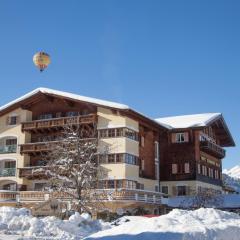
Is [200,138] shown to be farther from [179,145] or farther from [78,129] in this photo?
[78,129]

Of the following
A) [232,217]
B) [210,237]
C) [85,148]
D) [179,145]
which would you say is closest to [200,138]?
[179,145]

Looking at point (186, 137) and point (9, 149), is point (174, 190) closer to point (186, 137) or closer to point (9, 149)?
point (186, 137)

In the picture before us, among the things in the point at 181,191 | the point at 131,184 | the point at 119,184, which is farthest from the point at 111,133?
the point at 181,191

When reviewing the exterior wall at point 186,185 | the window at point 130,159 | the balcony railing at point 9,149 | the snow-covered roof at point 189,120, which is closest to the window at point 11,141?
the balcony railing at point 9,149

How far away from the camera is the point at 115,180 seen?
4391cm

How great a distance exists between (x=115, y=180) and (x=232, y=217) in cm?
2866

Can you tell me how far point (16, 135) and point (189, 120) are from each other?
65.1 feet

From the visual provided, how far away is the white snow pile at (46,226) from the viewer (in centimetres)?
2203

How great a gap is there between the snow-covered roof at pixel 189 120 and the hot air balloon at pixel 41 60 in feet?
67.8

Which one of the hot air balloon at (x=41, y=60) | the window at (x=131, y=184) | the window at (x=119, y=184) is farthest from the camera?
the window at (x=131, y=184)

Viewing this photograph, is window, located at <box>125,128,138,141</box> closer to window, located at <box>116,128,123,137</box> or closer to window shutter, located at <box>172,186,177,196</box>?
window, located at <box>116,128,123,137</box>

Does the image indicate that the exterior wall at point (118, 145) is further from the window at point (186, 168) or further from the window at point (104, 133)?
the window at point (186, 168)

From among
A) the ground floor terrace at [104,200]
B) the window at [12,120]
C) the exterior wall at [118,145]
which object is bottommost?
the ground floor terrace at [104,200]

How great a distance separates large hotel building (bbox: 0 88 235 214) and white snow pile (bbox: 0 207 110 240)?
1601cm
